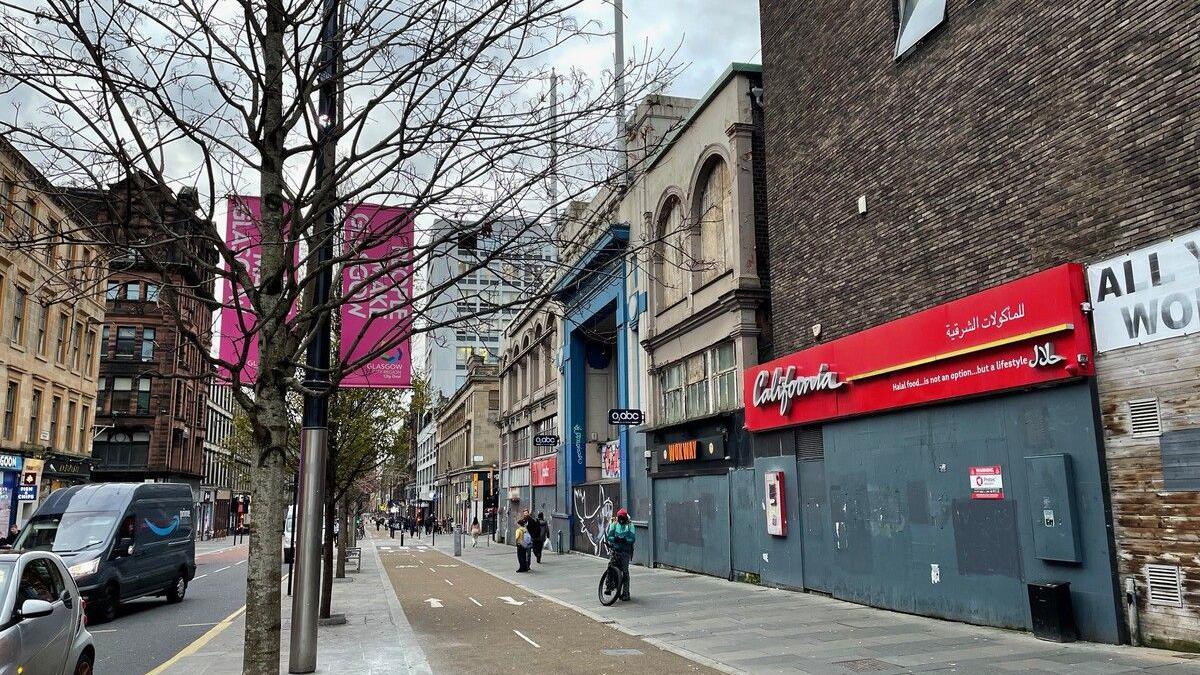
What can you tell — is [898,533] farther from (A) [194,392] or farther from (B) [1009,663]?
(A) [194,392]

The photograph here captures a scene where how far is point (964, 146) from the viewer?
1306 cm

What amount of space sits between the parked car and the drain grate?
13.3 m

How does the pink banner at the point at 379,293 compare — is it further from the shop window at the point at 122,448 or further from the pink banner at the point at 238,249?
the shop window at the point at 122,448

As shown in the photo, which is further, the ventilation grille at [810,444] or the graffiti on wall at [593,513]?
the graffiti on wall at [593,513]

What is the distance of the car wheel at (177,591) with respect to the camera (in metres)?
19.2

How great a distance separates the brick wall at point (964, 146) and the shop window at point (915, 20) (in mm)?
173

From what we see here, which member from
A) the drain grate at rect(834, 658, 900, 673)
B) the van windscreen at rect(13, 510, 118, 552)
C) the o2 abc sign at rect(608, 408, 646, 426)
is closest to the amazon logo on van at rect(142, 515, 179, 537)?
the van windscreen at rect(13, 510, 118, 552)

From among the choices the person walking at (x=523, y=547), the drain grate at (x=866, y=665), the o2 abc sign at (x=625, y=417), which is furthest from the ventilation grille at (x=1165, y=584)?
the person walking at (x=523, y=547)

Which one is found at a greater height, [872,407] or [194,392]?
[194,392]

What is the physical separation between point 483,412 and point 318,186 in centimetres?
5902

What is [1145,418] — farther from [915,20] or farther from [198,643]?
[198,643]

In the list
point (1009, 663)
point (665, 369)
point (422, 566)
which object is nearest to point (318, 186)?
point (1009, 663)

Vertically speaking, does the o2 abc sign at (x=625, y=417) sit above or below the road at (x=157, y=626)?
above

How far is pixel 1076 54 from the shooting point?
435 inches
